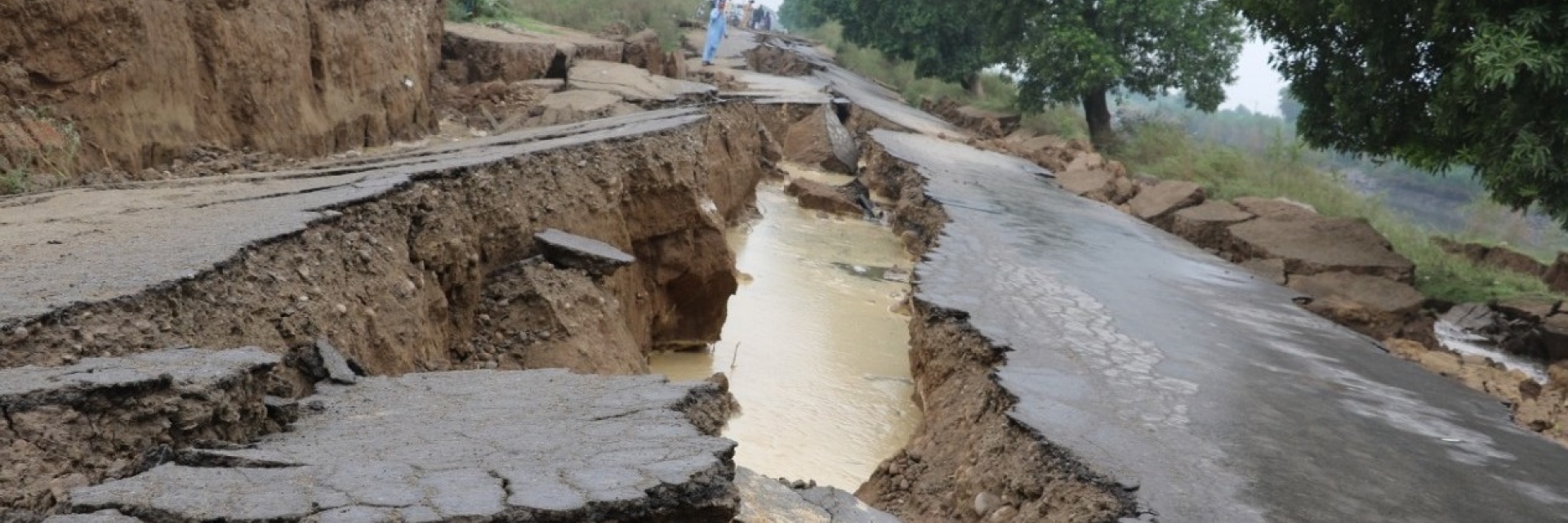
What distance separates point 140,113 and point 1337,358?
6.81m

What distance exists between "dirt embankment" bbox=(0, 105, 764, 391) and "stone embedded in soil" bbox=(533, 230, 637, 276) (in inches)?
2.9

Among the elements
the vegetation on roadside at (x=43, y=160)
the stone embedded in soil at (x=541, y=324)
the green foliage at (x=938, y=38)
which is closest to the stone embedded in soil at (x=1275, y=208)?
the stone embedded in soil at (x=541, y=324)

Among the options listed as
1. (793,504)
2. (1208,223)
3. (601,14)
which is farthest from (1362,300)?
(601,14)

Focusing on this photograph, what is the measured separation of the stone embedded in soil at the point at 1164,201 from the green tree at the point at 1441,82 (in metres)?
2.21

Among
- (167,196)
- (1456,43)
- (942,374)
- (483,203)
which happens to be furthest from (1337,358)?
(167,196)


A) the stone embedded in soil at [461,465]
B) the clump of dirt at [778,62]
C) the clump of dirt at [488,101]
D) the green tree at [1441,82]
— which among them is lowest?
the clump of dirt at [778,62]

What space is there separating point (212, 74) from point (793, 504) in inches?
225

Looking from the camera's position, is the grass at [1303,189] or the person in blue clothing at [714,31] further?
the person in blue clothing at [714,31]

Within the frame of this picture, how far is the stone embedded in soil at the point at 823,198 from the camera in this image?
16.3 m

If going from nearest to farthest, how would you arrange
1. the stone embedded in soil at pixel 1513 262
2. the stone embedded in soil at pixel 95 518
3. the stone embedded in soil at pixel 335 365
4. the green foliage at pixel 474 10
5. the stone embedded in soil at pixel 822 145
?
the stone embedded in soil at pixel 95 518 → the stone embedded in soil at pixel 335 365 → the stone embedded in soil at pixel 1513 262 → the green foliage at pixel 474 10 → the stone embedded in soil at pixel 822 145

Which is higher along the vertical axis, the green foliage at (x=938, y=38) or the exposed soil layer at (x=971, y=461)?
the green foliage at (x=938, y=38)

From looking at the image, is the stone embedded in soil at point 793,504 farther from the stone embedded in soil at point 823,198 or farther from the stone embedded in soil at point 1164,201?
the stone embedded in soil at point 823,198

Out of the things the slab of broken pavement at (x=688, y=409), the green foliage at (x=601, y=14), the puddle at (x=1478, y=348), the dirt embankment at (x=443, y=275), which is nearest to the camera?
the slab of broken pavement at (x=688, y=409)

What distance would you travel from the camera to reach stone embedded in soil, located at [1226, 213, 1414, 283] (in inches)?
463
